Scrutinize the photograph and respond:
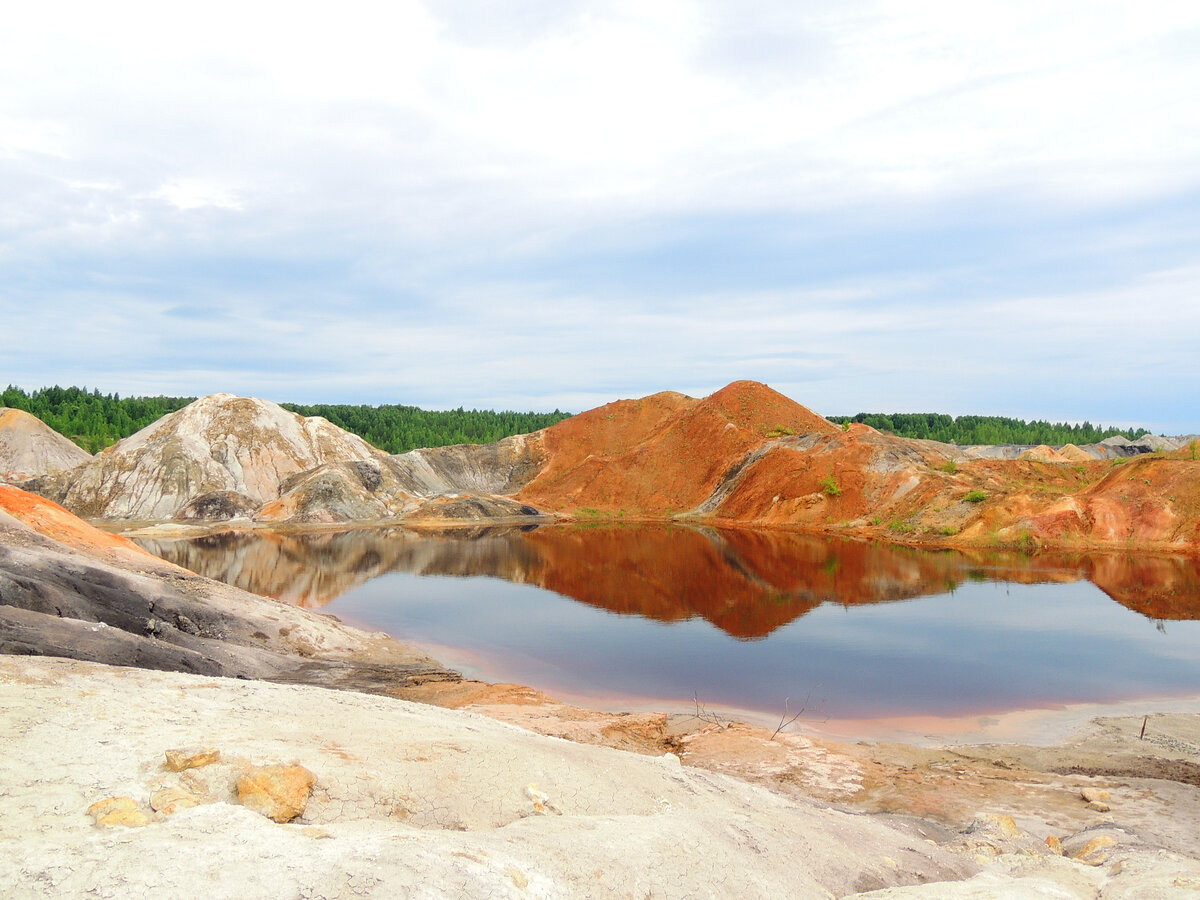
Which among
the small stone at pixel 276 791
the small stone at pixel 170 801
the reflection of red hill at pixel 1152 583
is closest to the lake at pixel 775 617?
the reflection of red hill at pixel 1152 583

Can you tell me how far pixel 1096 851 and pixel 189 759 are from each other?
36.6 ft

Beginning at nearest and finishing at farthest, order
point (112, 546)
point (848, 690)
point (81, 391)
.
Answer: point (848, 690) → point (112, 546) → point (81, 391)

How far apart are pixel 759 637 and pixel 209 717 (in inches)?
732

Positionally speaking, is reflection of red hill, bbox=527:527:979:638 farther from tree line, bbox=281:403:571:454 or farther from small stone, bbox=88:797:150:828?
tree line, bbox=281:403:571:454

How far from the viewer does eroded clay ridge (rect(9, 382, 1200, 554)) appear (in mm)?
48438

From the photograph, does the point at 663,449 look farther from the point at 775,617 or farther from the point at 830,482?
the point at 775,617

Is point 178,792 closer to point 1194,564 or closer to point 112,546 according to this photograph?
point 112,546

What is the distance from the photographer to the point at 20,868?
5.21 meters

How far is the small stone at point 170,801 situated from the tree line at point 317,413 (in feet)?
358

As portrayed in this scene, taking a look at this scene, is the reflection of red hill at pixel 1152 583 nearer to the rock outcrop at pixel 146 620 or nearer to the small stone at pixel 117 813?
the rock outcrop at pixel 146 620

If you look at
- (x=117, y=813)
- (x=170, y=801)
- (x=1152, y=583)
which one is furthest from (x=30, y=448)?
(x=1152, y=583)

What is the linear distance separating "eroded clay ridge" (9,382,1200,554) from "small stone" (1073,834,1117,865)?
4089cm

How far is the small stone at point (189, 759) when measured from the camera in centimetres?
734

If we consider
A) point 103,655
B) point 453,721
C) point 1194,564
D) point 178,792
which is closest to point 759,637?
point 453,721
